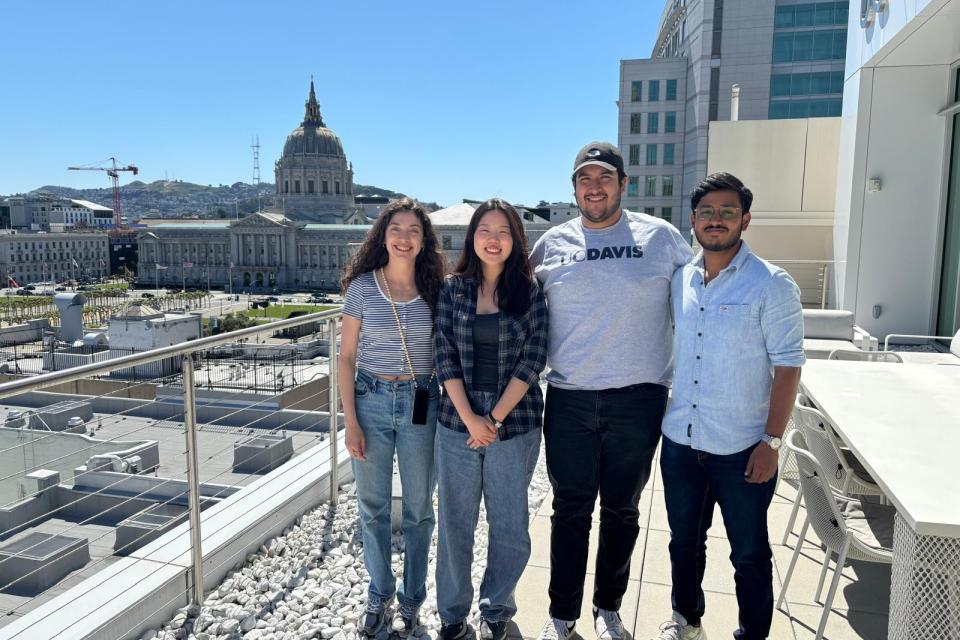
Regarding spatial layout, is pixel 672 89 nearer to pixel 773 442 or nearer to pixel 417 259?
pixel 417 259

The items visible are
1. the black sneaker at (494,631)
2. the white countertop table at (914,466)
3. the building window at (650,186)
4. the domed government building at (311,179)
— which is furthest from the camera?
the domed government building at (311,179)

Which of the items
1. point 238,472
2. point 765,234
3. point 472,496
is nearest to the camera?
point 472,496

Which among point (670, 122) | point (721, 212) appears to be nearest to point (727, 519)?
point (721, 212)

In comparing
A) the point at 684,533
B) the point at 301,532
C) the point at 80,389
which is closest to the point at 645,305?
the point at 684,533

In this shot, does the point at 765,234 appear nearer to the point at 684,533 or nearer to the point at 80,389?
the point at 684,533

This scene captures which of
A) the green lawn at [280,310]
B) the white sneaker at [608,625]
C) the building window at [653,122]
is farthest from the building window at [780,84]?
the white sneaker at [608,625]

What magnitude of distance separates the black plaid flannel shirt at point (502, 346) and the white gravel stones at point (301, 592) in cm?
97

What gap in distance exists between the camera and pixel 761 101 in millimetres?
35812

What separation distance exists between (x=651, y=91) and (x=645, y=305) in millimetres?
40931

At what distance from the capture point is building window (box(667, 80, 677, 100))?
39150 mm

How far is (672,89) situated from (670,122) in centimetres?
189

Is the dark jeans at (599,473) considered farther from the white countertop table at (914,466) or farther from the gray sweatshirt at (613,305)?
the white countertop table at (914,466)

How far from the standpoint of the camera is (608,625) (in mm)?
2553

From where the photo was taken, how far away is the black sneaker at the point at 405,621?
261cm
